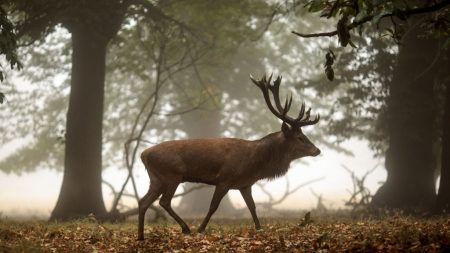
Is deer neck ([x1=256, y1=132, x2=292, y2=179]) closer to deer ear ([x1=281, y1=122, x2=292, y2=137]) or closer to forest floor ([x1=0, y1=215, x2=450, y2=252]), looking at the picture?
deer ear ([x1=281, y1=122, x2=292, y2=137])

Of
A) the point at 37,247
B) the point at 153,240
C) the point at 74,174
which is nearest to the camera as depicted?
the point at 37,247

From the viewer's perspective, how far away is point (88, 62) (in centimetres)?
1711

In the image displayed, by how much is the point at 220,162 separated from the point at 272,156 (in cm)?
113

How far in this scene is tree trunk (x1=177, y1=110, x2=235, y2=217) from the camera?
94.7 ft

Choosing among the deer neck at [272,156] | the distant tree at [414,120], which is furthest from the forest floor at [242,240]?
the distant tree at [414,120]

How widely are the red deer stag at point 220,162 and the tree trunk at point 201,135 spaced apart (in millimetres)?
17650

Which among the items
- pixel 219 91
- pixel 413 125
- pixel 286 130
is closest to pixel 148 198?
pixel 286 130

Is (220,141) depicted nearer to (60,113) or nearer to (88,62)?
(88,62)

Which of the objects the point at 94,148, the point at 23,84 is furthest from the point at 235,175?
the point at 23,84

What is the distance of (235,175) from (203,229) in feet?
3.70

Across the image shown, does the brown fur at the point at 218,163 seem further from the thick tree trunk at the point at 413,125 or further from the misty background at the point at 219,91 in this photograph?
the thick tree trunk at the point at 413,125

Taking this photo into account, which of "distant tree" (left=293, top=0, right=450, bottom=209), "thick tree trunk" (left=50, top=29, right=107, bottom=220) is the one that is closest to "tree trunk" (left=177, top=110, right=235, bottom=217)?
"thick tree trunk" (left=50, top=29, right=107, bottom=220)

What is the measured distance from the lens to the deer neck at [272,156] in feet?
35.5

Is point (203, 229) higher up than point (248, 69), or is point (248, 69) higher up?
point (248, 69)
